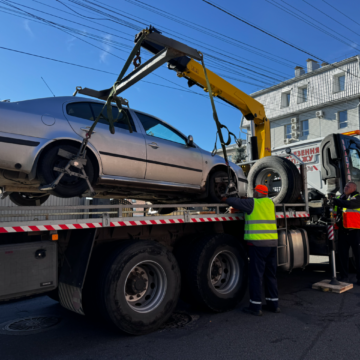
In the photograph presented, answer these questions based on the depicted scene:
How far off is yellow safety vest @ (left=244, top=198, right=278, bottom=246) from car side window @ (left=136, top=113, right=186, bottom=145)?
5.21 ft

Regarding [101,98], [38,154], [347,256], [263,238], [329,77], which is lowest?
[347,256]

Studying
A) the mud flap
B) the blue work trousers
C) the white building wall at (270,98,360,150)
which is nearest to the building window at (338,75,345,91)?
the white building wall at (270,98,360,150)

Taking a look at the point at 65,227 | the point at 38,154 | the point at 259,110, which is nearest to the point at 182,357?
the point at 65,227

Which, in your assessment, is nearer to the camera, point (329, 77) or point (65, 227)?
point (65, 227)

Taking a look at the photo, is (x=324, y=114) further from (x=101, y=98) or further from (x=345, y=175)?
(x=101, y=98)

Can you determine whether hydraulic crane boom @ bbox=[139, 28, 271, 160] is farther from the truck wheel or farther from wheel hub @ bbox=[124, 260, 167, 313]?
wheel hub @ bbox=[124, 260, 167, 313]

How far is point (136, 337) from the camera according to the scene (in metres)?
3.59

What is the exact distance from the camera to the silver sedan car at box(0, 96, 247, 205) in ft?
11.9

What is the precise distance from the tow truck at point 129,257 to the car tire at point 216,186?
2.22 feet

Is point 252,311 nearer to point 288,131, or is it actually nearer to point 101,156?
point 101,156

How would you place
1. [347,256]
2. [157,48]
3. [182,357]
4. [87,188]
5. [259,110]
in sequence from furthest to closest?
[259,110] < [347,256] < [157,48] < [87,188] < [182,357]

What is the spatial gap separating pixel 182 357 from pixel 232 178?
3.42 metres

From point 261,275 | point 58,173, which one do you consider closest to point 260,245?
point 261,275

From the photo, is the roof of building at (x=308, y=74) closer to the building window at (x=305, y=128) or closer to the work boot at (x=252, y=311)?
the building window at (x=305, y=128)
